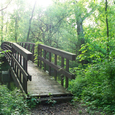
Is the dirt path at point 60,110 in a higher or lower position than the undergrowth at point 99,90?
lower

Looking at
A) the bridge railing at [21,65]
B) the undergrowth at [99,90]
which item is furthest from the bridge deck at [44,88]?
the undergrowth at [99,90]

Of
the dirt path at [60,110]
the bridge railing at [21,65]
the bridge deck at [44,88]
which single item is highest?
the bridge railing at [21,65]

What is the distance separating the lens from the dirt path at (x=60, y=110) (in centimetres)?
381

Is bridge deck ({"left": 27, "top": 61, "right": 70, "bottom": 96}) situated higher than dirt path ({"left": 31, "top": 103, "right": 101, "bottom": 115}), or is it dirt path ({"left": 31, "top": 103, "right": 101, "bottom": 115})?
bridge deck ({"left": 27, "top": 61, "right": 70, "bottom": 96})

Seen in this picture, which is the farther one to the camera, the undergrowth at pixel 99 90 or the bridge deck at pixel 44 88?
the bridge deck at pixel 44 88

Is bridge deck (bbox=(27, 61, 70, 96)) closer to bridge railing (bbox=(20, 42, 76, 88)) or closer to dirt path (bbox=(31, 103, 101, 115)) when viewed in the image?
bridge railing (bbox=(20, 42, 76, 88))

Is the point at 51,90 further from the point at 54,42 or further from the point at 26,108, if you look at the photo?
the point at 54,42

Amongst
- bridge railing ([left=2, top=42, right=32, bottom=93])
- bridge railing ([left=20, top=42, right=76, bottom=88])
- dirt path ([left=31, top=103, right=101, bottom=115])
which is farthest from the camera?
bridge railing ([left=20, top=42, right=76, bottom=88])

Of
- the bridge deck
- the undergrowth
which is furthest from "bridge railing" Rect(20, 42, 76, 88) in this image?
the undergrowth

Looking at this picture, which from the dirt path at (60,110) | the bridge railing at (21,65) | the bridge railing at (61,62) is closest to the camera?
the dirt path at (60,110)

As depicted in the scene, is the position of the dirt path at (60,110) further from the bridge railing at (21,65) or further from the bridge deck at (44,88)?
the bridge railing at (21,65)

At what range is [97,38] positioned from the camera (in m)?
6.89

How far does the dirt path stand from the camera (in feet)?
12.5

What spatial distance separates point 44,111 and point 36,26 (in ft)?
44.4
